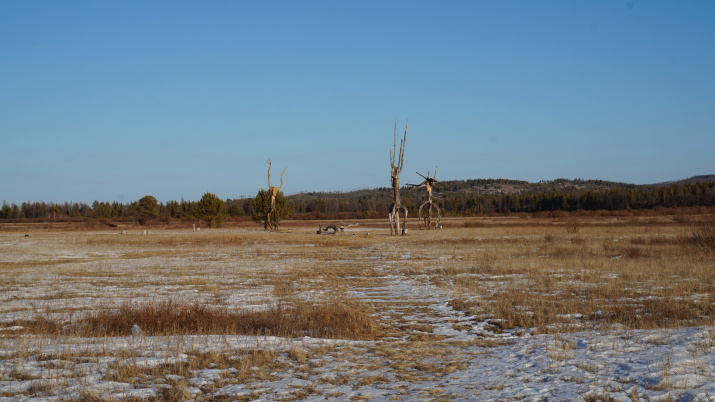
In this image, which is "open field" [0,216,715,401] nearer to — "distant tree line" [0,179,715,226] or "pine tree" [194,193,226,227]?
"pine tree" [194,193,226,227]

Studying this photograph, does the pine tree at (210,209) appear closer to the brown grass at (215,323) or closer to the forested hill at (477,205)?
the forested hill at (477,205)

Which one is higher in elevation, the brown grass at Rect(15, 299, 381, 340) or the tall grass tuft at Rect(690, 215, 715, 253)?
the tall grass tuft at Rect(690, 215, 715, 253)

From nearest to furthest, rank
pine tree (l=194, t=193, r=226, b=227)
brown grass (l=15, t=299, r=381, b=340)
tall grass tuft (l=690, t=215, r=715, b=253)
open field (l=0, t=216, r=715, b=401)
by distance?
open field (l=0, t=216, r=715, b=401), brown grass (l=15, t=299, r=381, b=340), tall grass tuft (l=690, t=215, r=715, b=253), pine tree (l=194, t=193, r=226, b=227)

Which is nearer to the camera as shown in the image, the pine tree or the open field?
the open field

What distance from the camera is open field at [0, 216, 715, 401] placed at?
5922 millimetres

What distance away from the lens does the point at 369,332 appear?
31.9ft

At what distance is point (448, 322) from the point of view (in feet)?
35.2

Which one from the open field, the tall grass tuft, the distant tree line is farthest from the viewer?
the distant tree line

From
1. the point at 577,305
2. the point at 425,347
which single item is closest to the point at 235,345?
the point at 425,347

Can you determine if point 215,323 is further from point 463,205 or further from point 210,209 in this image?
point 463,205

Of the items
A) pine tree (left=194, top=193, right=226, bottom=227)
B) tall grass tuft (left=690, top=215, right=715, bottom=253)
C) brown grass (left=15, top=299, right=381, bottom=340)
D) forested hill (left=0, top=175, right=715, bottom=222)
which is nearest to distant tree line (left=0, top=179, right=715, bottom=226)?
forested hill (left=0, top=175, right=715, bottom=222)

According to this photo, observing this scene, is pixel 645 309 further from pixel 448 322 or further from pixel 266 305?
pixel 266 305

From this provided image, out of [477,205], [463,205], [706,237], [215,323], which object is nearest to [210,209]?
[706,237]

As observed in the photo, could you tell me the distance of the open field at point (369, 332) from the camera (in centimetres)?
592
